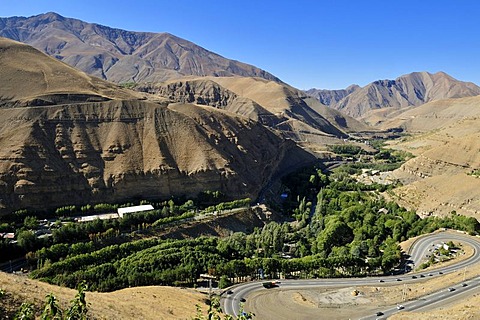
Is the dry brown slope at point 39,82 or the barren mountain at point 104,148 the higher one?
the dry brown slope at point 39,82

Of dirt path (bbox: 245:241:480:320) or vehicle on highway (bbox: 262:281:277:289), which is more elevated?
vehicle on highway (bbox: 262:281:277:289)

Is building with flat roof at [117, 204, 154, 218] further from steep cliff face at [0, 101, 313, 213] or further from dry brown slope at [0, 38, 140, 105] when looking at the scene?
dry brown slope at [0, 38, 140, 105]

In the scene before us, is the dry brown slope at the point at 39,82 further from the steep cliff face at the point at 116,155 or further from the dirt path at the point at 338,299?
the dirt path at the point at 338,299

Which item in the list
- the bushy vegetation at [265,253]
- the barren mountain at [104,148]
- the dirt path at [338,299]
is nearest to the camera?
the dirt path at [338,299]

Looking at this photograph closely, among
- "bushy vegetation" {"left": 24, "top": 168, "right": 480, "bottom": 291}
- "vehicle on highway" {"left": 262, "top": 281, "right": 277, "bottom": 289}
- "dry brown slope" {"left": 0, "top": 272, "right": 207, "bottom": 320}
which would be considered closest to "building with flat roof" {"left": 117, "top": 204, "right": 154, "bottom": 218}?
"bushy vegetation" {"left": 24, "top": 168, "right": 480, "bottom": 291}

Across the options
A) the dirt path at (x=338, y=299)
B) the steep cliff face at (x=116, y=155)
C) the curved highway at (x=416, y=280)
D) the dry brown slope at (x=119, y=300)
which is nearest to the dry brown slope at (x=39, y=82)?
the steep cliff face at (x=116, y=155)

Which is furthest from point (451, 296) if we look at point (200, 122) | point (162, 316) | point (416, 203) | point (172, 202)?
point (200, 122)

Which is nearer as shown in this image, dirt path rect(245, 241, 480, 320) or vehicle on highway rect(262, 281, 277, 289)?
dirt path rect(245, 241, 480, 320)

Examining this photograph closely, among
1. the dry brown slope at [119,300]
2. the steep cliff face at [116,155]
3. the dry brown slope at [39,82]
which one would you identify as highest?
the dry brown slope at [39,82]
